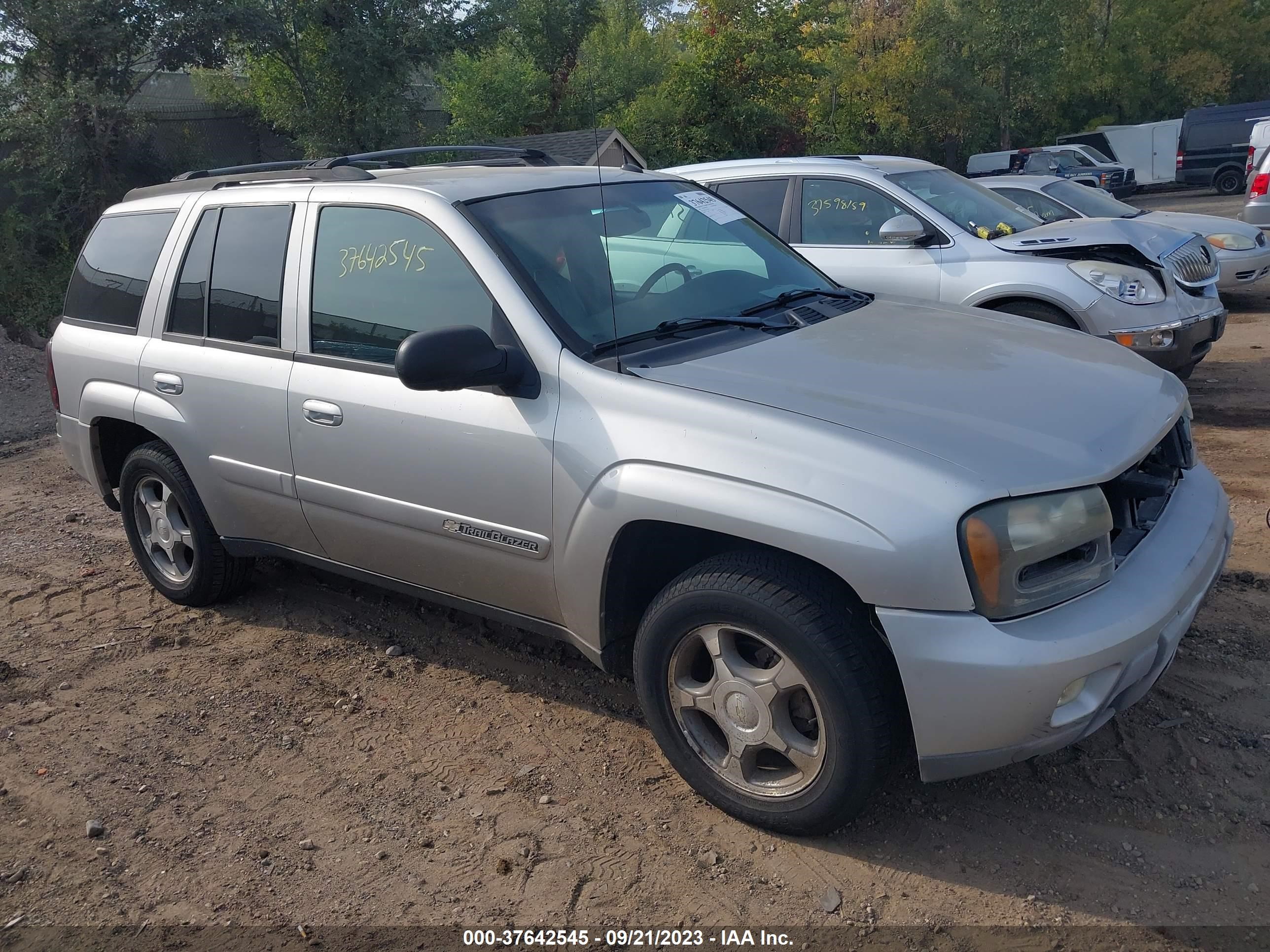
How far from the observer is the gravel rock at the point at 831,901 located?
279 cm

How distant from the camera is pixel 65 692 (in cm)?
428

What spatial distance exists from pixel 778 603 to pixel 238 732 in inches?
87.6

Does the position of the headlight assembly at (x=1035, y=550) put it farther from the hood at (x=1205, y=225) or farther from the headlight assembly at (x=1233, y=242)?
the headlight assembly at (x=1233, y=242)

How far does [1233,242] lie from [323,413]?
10.1m

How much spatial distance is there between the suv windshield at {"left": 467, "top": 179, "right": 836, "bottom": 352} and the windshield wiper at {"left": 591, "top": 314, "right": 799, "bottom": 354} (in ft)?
0.05

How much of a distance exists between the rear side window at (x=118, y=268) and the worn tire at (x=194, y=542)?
2.01 feet

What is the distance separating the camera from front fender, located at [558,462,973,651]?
2627mm

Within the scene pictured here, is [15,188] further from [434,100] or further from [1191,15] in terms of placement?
[1191,15]

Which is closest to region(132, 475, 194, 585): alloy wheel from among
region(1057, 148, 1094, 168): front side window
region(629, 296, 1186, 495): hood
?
region(629, 296, 1186, 495): hood

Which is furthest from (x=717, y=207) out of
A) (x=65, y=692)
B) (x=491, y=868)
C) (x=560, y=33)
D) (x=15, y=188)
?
(x=560, y=33)

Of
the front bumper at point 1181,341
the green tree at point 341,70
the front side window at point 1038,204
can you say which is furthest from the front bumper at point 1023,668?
the green tree at point 341,70

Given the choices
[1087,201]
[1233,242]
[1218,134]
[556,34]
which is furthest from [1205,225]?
[556,34]

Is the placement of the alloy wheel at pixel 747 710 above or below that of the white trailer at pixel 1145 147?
above

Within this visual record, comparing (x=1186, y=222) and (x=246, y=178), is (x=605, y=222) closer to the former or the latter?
(x=246, y=178)
